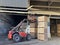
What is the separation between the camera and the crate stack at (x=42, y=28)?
9.27 meters

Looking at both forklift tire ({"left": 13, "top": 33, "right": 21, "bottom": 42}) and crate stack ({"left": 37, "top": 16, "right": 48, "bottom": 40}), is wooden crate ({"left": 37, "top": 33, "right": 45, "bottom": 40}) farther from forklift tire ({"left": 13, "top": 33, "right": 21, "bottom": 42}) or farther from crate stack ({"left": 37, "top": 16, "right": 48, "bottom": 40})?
forklift tire ({"left": 13, "top": 33, "right": 21, "bottom": 42})

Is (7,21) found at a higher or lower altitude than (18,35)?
higher

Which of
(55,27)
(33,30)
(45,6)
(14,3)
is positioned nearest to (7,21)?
(14,3)

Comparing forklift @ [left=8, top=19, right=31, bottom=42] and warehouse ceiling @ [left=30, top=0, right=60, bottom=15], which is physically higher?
warehouse ceiling @ [left=30, top=0, right=60, bottom=15]

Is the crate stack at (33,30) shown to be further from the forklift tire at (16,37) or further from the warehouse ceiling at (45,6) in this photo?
the forklift tire at (16,37)

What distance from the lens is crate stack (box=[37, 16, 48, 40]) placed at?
9273 millimetres

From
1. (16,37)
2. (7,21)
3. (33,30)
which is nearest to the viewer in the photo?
(16,37)

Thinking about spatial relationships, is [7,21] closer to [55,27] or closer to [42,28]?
[42,28]

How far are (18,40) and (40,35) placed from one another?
139 cm

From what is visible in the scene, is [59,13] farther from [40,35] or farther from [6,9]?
[6,9]

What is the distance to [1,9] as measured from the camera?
9906 millimetres

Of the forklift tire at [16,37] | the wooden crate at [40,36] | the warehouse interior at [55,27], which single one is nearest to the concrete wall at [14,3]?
the wooden crate at [40,36]

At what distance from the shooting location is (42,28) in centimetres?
931

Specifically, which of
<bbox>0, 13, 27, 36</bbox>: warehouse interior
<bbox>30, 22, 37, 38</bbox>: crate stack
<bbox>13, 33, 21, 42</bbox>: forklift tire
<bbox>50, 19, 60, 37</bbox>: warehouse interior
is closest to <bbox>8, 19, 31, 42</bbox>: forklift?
<bbox>13, 33, 21, 42</bbox>: forklift tire
